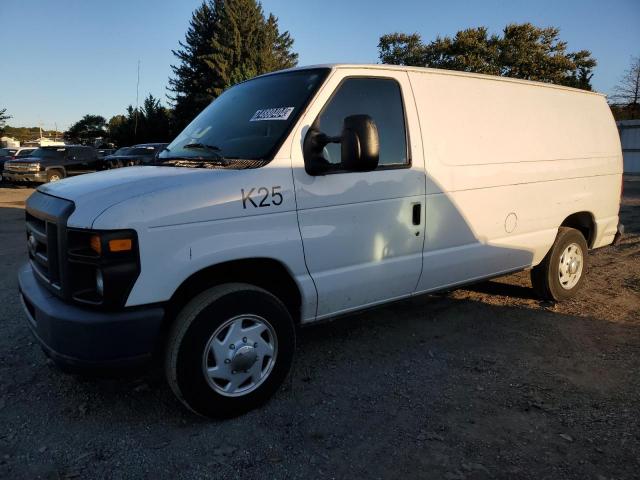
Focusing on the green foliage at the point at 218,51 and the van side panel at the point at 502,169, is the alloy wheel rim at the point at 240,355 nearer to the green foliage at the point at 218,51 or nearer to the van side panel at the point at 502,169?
the van side panel at the point at 502,169

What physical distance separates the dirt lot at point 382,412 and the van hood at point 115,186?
1.26m

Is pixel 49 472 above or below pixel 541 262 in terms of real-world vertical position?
below

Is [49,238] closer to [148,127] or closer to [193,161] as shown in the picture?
[193,161]

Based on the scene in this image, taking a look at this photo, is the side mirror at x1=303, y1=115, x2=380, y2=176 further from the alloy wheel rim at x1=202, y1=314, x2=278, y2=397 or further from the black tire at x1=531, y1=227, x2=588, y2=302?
the black tire at x1=531, y1=227, x2=588, y2=302

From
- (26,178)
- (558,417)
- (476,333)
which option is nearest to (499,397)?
(558,417)

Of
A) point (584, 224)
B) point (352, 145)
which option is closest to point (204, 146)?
point (352, 145)

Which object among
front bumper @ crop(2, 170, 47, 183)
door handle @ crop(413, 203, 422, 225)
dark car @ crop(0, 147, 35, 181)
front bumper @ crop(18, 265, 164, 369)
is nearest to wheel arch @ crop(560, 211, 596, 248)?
door handle @ crop(413, 203, 422, 225)

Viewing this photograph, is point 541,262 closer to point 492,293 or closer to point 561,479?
point 492,293

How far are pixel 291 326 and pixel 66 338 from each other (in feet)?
4.07

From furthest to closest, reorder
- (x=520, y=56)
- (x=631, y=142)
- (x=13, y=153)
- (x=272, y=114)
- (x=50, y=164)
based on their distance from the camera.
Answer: (x=520, y=56) < (x=13, y=153) < (x=631, y=142) < (x=50, y=164) < (x=272, y=114)

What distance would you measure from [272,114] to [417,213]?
1240 millimetres

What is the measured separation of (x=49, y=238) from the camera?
2.71 m

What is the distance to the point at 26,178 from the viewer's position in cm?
1734

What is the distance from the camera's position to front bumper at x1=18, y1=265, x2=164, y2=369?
2484 millimetres
